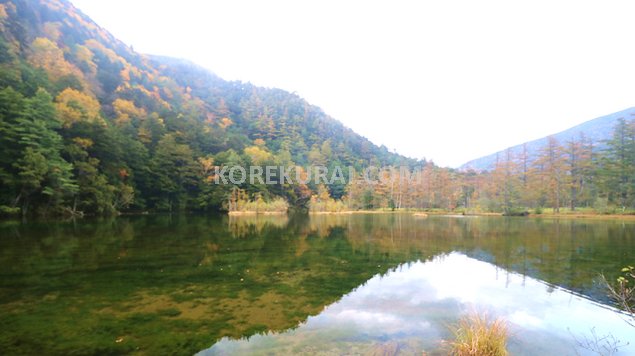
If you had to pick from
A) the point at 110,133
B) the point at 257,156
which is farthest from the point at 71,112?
the point at 257,156

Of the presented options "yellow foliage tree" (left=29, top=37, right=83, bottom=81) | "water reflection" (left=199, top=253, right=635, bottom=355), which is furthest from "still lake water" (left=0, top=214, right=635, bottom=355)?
"yellow foliage tree" (left=29, top=37, right=83, bottom=81)

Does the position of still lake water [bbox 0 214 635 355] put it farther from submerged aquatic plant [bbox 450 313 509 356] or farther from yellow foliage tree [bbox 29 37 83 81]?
yellow foliage tree [bbox 29 37 83 81]

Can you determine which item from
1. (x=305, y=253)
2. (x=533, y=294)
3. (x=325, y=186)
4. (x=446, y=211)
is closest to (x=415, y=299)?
(x=533, y=294)

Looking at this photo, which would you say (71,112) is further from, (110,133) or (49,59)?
(49,59)

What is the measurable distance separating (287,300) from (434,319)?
282cm

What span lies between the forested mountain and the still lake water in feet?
65.8

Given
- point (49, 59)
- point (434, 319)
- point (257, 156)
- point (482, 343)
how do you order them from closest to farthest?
point (482, 343), point (434, 319), point (49, 59), point (257, 156)

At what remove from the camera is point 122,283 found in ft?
25.0

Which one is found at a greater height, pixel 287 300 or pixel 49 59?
pixel 49 59

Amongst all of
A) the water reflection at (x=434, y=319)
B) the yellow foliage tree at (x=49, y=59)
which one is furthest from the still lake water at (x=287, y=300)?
the yellow foliage tree at (x=49, y=59)

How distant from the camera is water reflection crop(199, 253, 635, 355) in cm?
469

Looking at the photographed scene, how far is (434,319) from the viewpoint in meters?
5.94

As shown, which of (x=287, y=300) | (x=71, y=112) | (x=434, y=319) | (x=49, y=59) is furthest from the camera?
(x=49, y=59)

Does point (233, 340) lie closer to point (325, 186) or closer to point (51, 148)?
point (51, 148)
